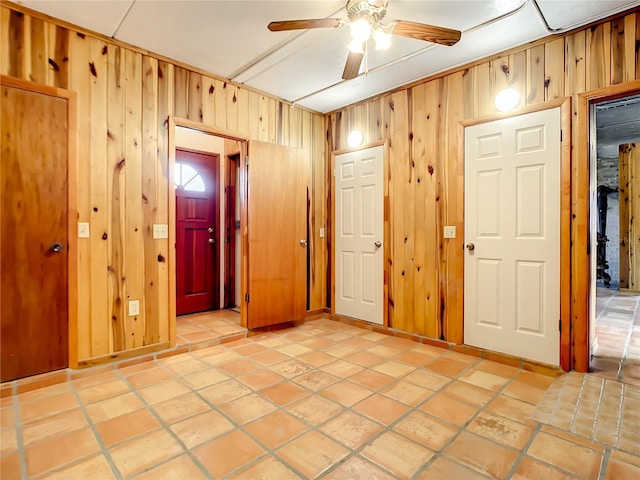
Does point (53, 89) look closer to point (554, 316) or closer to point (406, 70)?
point (406, 70)

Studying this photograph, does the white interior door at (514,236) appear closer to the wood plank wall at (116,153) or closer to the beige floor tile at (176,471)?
the beige floor tile at (176,471)

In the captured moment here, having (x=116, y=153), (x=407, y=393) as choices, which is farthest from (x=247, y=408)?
(x=116, y=153)

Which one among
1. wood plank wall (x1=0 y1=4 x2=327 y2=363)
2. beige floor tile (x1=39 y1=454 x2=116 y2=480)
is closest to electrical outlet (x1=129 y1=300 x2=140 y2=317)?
wood plank wall (x1=0 y1=4 x2=327 y2=363)

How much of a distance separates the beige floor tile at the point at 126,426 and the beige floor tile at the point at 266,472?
2.21 ft

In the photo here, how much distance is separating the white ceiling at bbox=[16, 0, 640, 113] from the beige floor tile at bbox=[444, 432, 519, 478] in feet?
8.83

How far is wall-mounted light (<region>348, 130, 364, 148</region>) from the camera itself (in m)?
3.97

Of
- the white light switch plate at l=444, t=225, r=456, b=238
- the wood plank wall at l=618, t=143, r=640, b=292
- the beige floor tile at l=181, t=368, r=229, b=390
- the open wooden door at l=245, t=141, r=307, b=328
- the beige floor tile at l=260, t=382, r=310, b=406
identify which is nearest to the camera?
the beige floor tile at l=260, t=382, r=310, b=406

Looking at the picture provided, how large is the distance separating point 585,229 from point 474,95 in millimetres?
1468

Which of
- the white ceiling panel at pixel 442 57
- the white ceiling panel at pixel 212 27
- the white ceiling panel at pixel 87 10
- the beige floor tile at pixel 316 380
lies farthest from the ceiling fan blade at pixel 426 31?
the beige floor tile at pixel 316 380

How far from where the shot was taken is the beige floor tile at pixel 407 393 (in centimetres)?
219

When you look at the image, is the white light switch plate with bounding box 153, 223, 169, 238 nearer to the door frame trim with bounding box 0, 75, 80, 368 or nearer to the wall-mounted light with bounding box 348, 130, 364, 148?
the door frame trim with bounding box 0, 75, 80, 368

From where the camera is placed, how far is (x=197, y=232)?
14.7 ft

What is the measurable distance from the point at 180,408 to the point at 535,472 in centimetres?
194

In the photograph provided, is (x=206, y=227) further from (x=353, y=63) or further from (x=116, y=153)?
(x=353, y=63)
